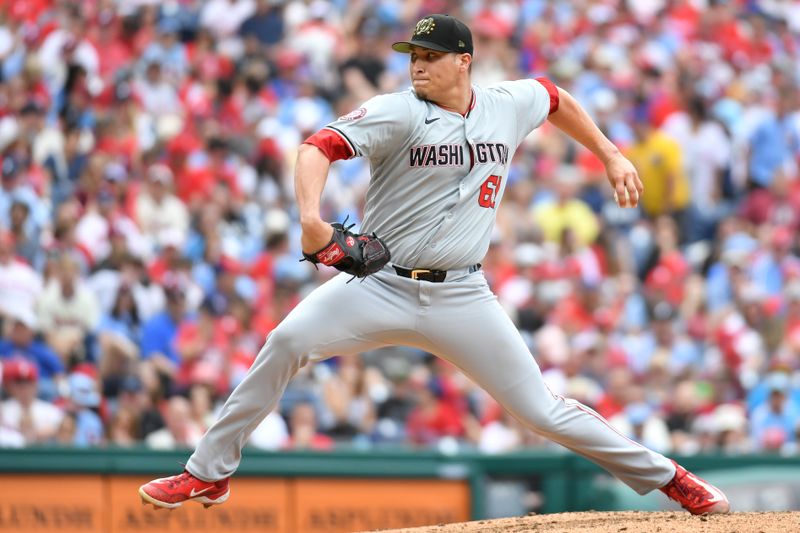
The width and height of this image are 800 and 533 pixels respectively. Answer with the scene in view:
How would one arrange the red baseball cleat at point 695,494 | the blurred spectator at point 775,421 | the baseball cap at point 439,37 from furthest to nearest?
the blurred spectator at point 775,421
the red baseball cleat at point 695,494
the baseball cap at point 439,37

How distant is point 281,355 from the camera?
525 cm

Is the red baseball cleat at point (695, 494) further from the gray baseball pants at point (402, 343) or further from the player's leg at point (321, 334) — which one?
the player's leg at point (321, 334)

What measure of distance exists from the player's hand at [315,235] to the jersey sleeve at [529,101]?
1135mm

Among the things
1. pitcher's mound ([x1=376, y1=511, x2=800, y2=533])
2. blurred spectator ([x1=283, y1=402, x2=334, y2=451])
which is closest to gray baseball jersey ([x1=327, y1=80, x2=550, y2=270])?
pitcher's mound ([x1=376, y1=511, x2=800, y2=533])

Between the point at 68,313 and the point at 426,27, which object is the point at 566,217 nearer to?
the point at 68,313

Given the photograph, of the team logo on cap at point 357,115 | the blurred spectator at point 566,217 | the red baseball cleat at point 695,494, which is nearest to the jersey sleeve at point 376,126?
the team logo on cap at point 357,115

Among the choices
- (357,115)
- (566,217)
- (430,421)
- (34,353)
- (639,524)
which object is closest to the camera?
(357,115)

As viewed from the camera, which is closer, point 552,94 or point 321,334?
point 321,334

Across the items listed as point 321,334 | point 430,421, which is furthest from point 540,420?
point 430,421

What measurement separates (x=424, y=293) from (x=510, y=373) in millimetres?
467

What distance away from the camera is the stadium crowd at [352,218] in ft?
32.6

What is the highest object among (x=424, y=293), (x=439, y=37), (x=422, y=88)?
(x=439, y=37)

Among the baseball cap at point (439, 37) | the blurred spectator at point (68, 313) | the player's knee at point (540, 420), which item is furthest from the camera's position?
the blurred spectator at point (68, 313)

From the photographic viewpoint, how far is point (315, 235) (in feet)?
15.7
